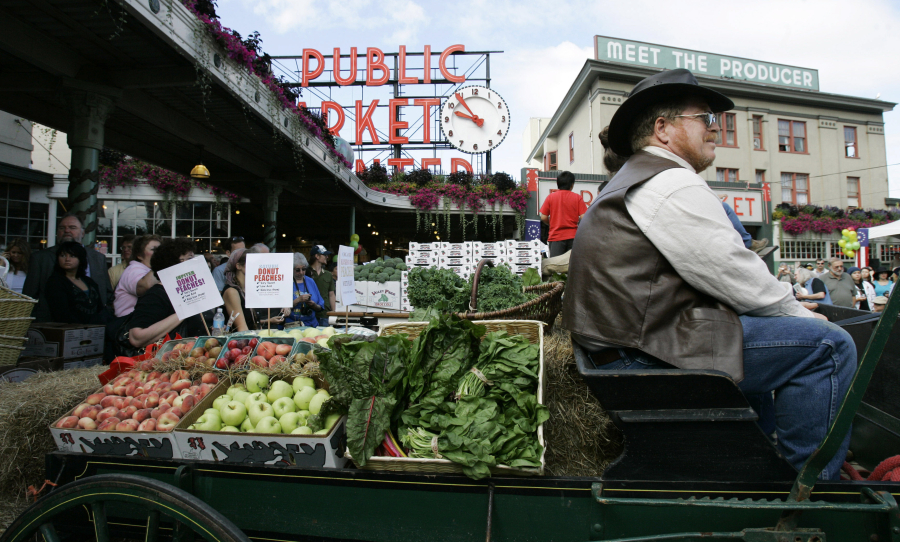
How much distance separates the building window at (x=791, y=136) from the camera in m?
23.3

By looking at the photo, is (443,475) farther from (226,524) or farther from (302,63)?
(302,63)

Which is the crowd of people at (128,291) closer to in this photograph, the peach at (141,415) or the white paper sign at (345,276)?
the white paper sign at (345,276)

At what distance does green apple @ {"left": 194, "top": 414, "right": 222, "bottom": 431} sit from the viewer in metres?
2.14

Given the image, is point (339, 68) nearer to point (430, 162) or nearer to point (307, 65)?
point (307, 65)

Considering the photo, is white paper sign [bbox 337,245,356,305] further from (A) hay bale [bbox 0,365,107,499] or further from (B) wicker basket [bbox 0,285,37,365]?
(B) wicker basket [bbox 0,285,37,365]

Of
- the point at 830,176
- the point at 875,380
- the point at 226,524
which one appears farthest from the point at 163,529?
the point at 830,176

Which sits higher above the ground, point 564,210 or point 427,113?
point 427,113

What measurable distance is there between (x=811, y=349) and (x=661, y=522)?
30.4 inches

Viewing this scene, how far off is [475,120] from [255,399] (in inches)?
724

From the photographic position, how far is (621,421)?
1561mm

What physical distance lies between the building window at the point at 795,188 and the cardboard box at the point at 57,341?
27903mm

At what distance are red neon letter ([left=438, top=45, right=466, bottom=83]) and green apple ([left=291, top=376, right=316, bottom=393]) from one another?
22.2 m

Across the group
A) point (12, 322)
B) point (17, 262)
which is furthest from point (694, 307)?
point (17, 262)

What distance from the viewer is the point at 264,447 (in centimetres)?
201
